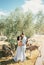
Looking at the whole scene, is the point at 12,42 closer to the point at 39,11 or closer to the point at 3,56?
the point at 3,56

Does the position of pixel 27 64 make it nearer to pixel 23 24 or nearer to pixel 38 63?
pixel 38 63

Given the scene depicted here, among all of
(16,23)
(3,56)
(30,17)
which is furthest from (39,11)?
(3,56)

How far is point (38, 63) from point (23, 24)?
6.65 meters

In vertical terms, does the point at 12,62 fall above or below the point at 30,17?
below

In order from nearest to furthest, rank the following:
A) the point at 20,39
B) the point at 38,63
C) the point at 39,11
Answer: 1. the point at 38,63
2. the point at 20,39
3. the point at 39,11

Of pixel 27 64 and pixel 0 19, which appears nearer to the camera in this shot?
pixel 27 64

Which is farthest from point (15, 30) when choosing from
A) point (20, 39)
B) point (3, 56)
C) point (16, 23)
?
point (20, 39)

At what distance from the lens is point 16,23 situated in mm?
18719

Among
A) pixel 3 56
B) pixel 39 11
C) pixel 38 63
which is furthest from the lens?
pixel 39 11

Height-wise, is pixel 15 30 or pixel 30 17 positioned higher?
pixel 30 17

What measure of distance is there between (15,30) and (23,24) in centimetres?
108

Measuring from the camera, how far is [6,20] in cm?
1877

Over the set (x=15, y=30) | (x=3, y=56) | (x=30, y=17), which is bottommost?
(x=3, y=56)

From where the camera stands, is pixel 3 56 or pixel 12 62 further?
pixel 3 56
